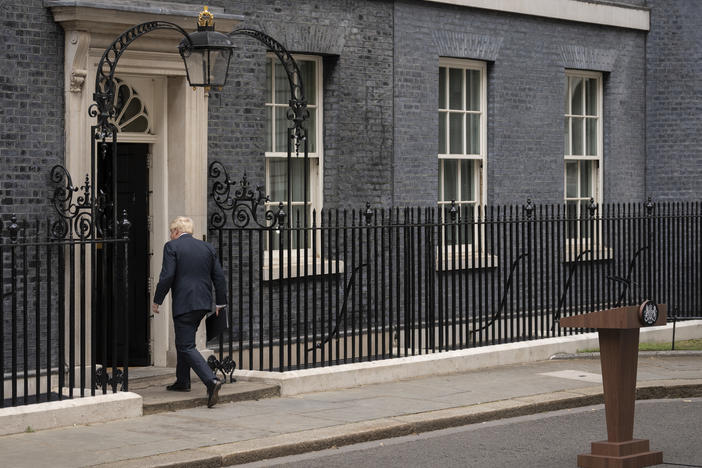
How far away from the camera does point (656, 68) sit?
1878 centimetres

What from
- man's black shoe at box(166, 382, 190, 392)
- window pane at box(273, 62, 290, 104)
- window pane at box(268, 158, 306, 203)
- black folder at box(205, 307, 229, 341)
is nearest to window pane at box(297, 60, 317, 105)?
window pane at box(273, 62, 290, 104)

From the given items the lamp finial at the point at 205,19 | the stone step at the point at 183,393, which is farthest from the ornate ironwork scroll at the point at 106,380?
the lamp finial at the point at 205,19

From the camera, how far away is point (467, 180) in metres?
16.5

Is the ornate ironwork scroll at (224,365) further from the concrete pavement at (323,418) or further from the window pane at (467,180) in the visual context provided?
the window pane at (467,180)

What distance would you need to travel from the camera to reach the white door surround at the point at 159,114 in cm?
1174

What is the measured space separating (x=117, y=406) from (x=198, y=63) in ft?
10.7

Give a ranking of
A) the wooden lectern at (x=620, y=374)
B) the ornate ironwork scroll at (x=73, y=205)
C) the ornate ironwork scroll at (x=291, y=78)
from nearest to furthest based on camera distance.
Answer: the wooden lectern at (x=620, y=374)
the ornate ironwork scroll at (x=73, y=205)
the ornate ironwork scroll at (x=291, y=78)

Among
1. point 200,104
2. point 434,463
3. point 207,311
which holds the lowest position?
point 434,463

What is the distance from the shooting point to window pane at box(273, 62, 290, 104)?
46.3 ft

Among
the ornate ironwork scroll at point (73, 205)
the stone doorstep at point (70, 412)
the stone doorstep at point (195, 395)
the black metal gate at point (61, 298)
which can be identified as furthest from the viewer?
the stone doorstep at point (195, 395)

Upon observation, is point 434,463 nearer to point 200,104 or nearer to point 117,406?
point 117,406

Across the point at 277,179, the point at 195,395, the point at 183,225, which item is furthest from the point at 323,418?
the point at 277,179

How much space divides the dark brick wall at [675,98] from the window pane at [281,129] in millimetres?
6917

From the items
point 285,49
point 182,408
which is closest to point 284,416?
point 182,408
